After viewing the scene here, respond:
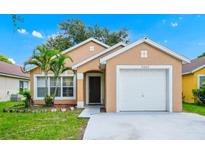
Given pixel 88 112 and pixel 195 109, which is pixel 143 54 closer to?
pixel 88 112

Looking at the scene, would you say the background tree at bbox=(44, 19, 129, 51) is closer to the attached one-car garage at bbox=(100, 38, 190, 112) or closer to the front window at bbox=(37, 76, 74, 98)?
the front window at bbox=(37, 76, 74, 98)

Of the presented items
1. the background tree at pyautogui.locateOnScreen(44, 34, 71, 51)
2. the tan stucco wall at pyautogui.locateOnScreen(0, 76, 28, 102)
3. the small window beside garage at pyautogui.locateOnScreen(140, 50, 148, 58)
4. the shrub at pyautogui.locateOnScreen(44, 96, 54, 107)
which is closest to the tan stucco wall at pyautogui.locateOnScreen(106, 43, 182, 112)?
the small window beside garage at pyautogui.locateOnScreen(140, 50, 148, 58)

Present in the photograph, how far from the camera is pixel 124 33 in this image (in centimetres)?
4022

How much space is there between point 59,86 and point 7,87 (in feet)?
30.1

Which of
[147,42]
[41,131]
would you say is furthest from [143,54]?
[41,131]

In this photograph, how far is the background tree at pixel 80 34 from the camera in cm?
3951

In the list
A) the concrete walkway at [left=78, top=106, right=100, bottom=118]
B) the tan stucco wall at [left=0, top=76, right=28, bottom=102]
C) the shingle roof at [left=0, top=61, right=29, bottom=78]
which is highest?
the shingle roof at [left=0, top=61, right=29, bottom=78]

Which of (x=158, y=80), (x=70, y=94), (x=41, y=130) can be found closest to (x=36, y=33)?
(x=70, y=94)

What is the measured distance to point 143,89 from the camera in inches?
557

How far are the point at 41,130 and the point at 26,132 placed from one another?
56 cm

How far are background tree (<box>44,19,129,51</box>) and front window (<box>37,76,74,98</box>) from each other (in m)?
21.1

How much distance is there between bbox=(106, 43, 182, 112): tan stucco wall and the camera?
1380 centimetres
